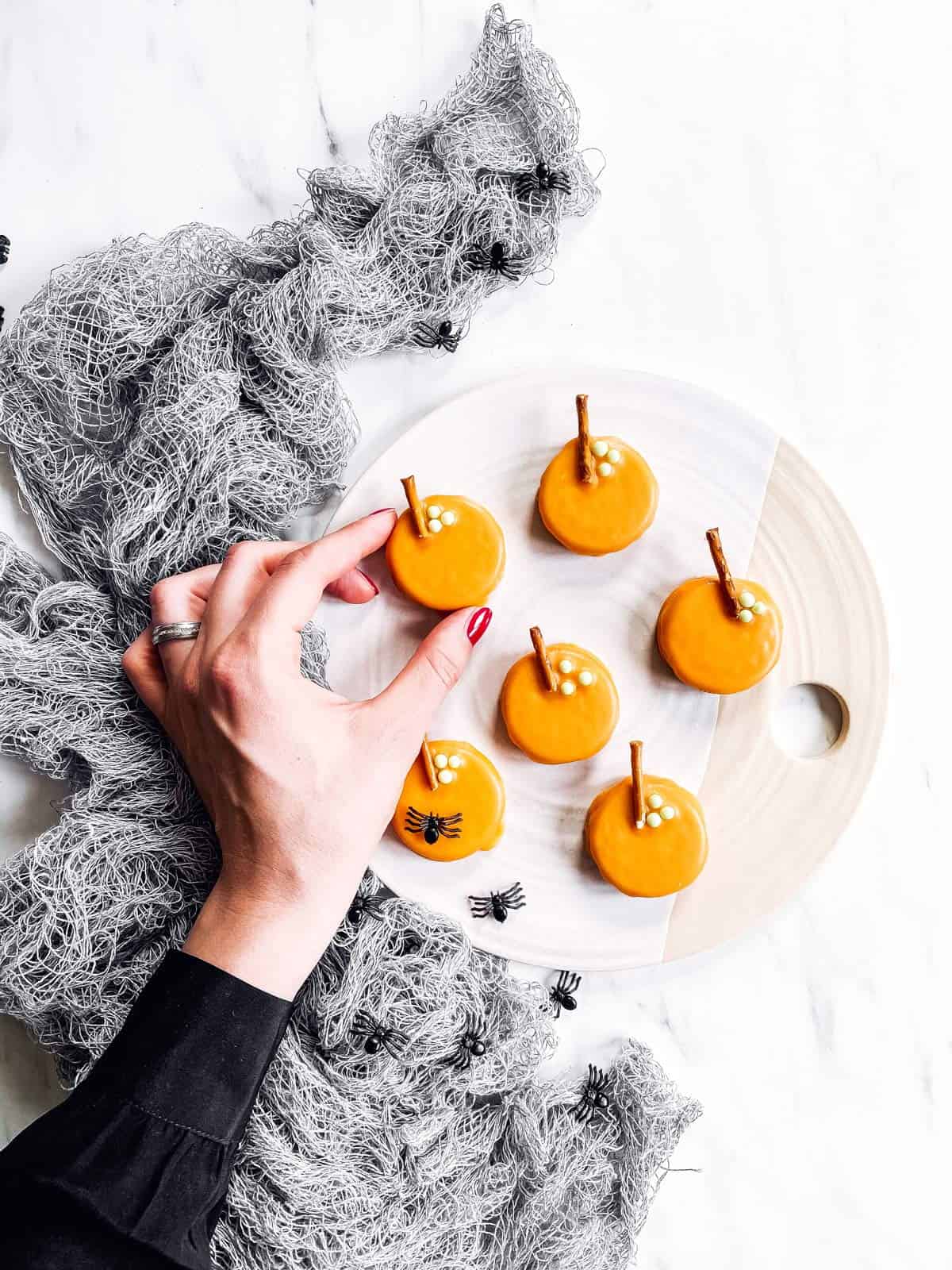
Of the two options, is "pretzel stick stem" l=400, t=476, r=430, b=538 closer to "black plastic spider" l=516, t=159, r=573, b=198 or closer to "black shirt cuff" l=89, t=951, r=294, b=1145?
Result: "black plastic spider" l=516, t=159, r=573, b=198

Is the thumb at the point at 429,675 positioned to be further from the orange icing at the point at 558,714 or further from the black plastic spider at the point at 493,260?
the black plastic spider at the point at 493,260

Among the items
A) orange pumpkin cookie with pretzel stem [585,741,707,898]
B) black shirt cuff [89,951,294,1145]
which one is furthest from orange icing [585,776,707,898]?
black shirt cuff [89,951,294,1145]

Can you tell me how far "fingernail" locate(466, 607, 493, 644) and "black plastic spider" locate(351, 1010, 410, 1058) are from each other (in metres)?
0.36

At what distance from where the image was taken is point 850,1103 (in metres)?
0.95

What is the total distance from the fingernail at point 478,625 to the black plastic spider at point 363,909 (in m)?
0.26

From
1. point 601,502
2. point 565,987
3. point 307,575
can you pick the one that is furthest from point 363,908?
point 601,502

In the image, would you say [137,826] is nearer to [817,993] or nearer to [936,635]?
[817,993]

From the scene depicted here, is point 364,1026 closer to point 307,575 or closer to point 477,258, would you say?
point 307,575

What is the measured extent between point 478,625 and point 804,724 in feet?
1.13

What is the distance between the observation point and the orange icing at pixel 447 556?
86cm

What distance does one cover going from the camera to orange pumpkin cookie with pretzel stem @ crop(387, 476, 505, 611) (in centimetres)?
86

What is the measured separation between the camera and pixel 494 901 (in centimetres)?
91

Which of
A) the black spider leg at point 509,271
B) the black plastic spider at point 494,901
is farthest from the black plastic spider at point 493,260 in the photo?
the black plastic spider at point 494,901

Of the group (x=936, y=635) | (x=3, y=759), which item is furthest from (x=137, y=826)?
(x=936, y=635)
